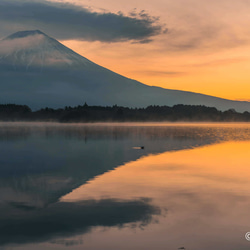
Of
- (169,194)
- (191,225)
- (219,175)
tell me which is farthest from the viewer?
(219,175)

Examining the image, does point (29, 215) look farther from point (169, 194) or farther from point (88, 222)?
point (169, 194)

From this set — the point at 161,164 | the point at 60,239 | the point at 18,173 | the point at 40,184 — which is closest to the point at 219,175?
the point at 161,164

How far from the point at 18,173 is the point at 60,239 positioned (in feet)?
51.4

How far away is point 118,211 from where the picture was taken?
16062mm

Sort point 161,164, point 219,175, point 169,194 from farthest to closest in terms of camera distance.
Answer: point 161,164 < point 219,175 < point 169,194

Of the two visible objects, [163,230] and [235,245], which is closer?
[235,245]

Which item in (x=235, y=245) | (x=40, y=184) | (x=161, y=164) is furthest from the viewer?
(x=161, y=164)

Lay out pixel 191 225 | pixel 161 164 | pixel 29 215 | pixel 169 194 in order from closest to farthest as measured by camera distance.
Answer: pixel 191 225, pixel 29 215, pixel 169 194, pixel 161 164

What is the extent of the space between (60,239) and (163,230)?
3434 mm

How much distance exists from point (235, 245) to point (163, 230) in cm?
247

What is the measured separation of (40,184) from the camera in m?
22.8

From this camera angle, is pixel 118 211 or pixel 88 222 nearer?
pixel 88 222

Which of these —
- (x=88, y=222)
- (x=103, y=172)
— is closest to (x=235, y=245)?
(x=88, y=222)

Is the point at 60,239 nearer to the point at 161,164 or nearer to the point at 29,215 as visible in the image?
the point at 29,215
